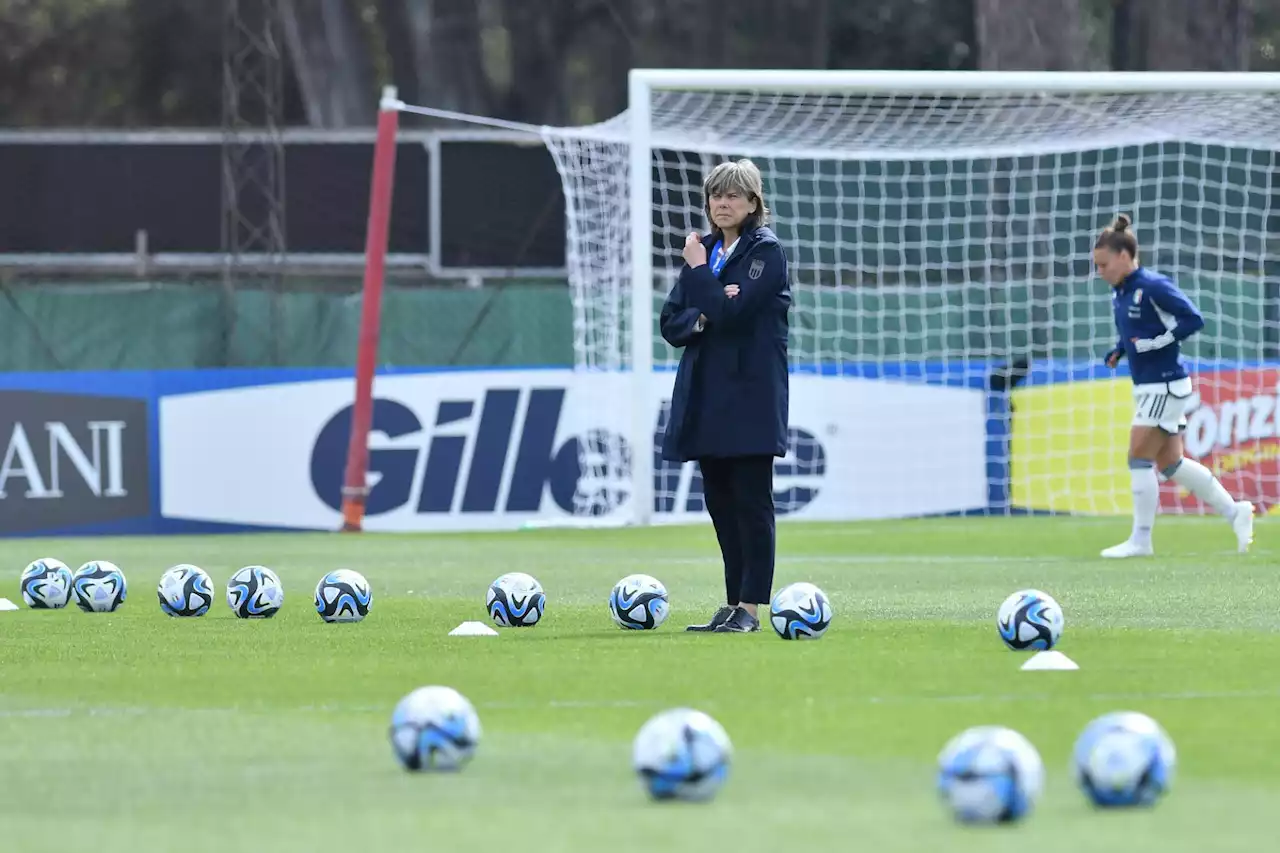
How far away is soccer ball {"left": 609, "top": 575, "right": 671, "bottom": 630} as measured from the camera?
10148 mm

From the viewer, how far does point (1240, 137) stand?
68.6ft

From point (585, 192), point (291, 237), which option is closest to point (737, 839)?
point (585, 192)

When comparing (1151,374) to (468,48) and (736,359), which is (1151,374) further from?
(468,48)

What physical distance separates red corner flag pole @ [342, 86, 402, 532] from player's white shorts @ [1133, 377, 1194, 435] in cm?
737

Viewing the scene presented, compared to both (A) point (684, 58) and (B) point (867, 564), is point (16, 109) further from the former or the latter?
(B) point (867, 564)

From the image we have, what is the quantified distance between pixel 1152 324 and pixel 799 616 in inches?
241

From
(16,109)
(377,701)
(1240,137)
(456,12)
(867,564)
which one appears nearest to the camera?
(377,701)

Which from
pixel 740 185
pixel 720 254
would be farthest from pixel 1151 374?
pixel 740 185

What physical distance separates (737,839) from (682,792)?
0.47m

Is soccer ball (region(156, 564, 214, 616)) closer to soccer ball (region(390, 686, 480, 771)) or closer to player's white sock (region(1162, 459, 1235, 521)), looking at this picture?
soccer ball (region(390, 686, 480, 771))

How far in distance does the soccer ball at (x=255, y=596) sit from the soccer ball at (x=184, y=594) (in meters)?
0.21

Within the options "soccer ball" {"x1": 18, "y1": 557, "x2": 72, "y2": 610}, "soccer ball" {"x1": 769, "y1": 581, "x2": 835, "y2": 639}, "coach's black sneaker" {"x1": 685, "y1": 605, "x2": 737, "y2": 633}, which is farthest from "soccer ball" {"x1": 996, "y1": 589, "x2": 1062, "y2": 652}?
"soccer ball" {"x1": 18, "y1": 557, "x2": 72, "y2": 610}

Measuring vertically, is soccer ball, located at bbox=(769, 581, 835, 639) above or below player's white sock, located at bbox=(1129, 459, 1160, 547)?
below

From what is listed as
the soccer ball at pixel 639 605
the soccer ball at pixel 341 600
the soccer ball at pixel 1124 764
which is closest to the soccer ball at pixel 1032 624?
the soccer ball at pixel 639 605
